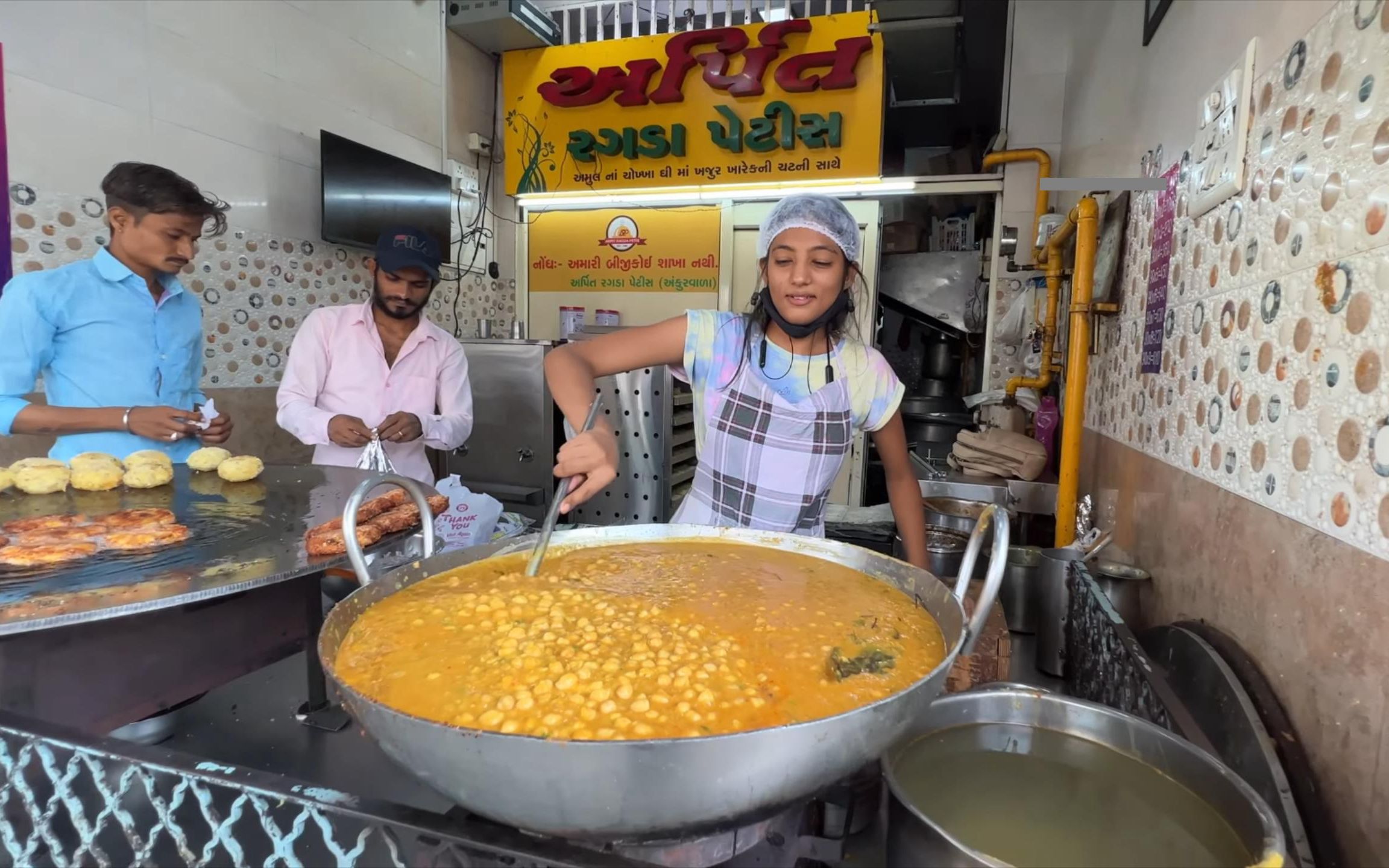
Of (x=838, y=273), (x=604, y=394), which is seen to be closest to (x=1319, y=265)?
(x=838, y=273)

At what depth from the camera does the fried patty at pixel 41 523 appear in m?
1.51

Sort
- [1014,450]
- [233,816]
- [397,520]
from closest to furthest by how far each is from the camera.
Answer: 1. [233,816]
2. [397,520]
3. [1014,450]

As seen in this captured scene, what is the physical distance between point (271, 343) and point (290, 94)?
128 centimetres

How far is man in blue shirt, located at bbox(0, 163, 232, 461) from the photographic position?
6.82ft

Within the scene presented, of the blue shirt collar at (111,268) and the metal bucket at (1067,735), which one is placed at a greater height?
the blue shirt collar at (111,268)

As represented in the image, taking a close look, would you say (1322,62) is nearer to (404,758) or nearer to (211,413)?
(404,758)

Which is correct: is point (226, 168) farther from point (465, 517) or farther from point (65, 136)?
point (465, 517)

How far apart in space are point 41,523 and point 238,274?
2190mm

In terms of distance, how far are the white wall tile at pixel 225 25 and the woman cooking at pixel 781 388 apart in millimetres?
2829

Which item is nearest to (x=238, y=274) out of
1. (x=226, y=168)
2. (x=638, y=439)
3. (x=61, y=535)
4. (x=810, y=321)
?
(x=226, y=168)

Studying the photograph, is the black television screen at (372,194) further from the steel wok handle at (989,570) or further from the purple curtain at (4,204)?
the steel wok handle at (989,570)

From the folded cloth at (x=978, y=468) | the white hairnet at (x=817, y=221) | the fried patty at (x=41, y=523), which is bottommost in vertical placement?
the folded cloth at (x=978, y=468)

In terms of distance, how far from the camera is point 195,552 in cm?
141

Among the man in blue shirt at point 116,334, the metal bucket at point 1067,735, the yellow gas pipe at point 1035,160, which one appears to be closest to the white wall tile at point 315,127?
the man in blue shirt at point 116,334
